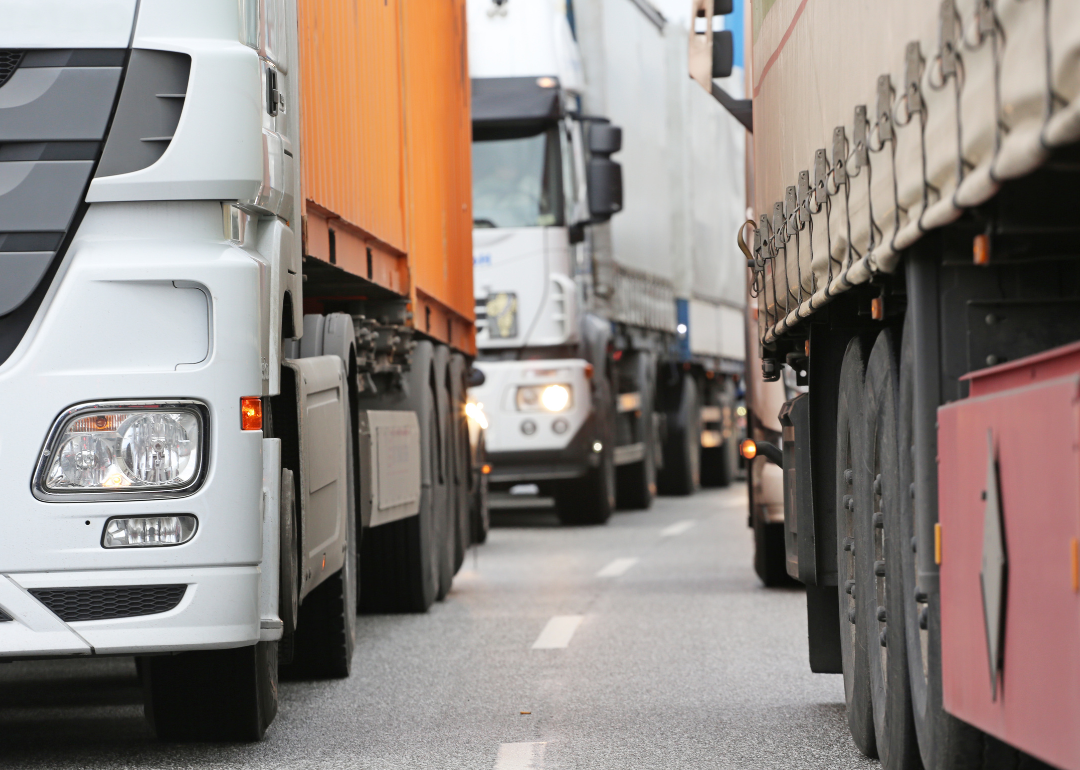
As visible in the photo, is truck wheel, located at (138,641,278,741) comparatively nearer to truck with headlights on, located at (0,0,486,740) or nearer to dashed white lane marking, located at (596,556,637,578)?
truck with headlights on, located at (0,0,486,740)

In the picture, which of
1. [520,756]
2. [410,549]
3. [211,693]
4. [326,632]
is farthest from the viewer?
[410,549]

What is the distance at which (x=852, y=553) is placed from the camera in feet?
18.8

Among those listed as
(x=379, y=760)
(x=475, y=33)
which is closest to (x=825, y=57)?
(x=379, y=760)

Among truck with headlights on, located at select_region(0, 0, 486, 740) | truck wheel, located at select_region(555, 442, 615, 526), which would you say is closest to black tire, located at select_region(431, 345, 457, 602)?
truck with headlights on, located at select_region(0, 0, 486, 740)

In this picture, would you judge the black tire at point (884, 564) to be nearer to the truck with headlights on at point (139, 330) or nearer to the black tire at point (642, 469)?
the truck with headlights on at point (139, 330)

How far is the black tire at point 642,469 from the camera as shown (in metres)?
21.8

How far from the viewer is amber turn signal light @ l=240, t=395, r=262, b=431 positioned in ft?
17.4

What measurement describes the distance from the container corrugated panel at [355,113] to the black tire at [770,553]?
2992 millimetres

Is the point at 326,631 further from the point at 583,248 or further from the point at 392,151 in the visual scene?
the point at 583,248

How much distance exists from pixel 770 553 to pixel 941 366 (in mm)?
7375

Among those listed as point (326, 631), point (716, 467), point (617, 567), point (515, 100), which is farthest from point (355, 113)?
point (716, 467)

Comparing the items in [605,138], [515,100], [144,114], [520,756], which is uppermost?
[515,100]

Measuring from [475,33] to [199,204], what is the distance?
1183 centimetres

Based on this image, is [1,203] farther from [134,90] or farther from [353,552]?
[353,552]
